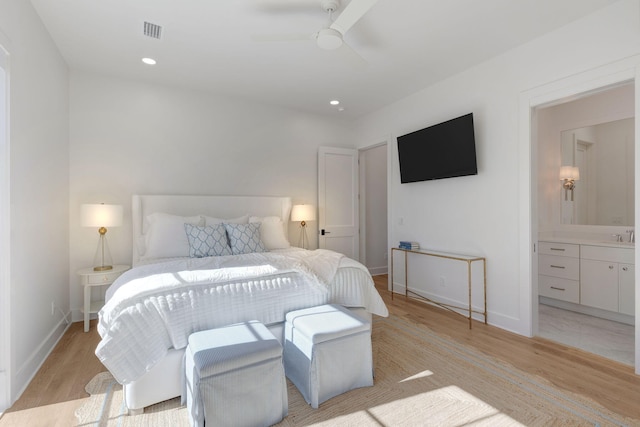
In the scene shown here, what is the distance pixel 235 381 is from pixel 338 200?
3.69 metres

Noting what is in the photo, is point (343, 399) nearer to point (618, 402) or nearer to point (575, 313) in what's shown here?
point (618, 402)

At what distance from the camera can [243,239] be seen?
3447 millimetres

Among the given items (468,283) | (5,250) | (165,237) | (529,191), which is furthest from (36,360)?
(529,191)

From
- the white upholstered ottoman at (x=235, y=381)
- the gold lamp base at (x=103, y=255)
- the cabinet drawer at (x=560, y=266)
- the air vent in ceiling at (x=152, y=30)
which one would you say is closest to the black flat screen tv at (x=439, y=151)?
the cabinet drawer at (x=560, y=266)

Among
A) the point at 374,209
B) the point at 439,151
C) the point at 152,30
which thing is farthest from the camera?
the point at 374,209

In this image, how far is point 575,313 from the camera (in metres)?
3.59

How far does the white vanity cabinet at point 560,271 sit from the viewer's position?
354 centimetres

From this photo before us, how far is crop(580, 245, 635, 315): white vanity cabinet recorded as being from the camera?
3.12 meters

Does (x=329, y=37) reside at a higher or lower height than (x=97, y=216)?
higher

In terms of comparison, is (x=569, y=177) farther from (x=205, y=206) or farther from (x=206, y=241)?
(x=205, y=206)

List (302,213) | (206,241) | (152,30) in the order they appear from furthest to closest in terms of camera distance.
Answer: (302,213) → (206,241) → (152,30)

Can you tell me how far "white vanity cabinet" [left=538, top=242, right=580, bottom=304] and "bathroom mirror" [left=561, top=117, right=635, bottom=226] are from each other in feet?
2.04

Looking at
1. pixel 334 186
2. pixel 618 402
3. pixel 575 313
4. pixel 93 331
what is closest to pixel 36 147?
pixel 93 331

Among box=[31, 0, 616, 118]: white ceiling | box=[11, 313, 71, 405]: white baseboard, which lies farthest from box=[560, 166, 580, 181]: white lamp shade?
box=[11, 313, 71, 405]: white baseboard
